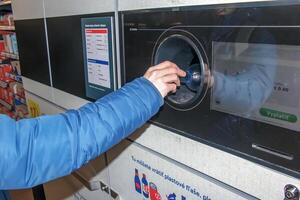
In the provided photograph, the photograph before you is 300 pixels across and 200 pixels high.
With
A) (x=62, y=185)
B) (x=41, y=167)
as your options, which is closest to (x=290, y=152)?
(x=41, y=167)

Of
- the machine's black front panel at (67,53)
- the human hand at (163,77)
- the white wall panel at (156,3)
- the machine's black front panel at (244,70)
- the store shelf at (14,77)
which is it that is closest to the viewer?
the machine's black front panel at (244,70)

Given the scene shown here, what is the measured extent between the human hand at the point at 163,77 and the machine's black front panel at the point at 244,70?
81 millimetres

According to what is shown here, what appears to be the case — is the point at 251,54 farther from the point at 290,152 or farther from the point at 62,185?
the point at 62,185

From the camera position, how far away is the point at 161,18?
34.8 inches

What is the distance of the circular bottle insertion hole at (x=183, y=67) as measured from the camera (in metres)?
0.87

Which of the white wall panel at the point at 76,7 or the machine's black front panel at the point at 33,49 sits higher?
the white wall panel at the point at 76,7

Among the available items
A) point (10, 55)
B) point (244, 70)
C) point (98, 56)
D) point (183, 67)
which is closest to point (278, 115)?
point (244, 70)

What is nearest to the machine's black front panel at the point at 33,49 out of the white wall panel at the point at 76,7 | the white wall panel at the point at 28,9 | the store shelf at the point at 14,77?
the white wall panel at the point at 28,9

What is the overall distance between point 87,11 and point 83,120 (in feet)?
1.94

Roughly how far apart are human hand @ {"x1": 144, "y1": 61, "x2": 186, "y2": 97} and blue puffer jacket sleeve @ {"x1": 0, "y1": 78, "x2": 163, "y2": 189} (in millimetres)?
21

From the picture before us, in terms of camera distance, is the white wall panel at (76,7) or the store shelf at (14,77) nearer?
the white wall panel at (76,7)

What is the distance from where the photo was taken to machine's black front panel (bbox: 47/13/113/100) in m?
1.32

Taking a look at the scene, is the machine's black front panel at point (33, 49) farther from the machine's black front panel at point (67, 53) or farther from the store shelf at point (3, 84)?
the store shelf at point (3, 84)

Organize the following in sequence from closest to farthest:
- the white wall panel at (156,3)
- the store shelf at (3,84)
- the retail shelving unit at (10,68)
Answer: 1. the white wall panel at (156,3)
2. the retail shelving unit at (10,68)
3. the store shelf at (3,84)
